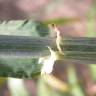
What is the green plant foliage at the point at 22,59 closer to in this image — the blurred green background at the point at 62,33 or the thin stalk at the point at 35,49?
the thin stalk at the point at 35,49

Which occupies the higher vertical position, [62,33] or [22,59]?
[62,33]

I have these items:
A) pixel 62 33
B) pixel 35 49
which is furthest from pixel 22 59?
pixel 62 33

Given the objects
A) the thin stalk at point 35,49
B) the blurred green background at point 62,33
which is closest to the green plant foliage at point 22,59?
the thin stalk at point 35,49

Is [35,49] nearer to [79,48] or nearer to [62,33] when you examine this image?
[79,48]

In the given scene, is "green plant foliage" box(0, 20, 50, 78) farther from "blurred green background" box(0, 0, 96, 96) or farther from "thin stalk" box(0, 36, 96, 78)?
"blurred green background" box(0, 0, 96, 96)

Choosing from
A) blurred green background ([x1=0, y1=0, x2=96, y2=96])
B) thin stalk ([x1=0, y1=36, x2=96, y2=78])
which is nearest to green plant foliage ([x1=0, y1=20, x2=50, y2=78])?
thin stalk ([x1=0, y1=36, x2=96, y2=78])

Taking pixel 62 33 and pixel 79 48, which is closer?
pixel 79 48

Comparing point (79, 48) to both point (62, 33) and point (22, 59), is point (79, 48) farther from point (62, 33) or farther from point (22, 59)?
point (62, 33)

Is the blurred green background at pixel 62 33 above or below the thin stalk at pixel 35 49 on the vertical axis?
above

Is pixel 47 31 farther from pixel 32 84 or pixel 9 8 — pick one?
pixel 9 8

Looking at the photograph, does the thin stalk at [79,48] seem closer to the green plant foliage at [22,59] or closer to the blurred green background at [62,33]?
the green plant foliage at [22,59]

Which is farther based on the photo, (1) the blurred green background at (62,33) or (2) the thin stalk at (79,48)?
(1) the blurred green background at (62,33)

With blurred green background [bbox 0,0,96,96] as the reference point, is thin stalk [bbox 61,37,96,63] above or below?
below
